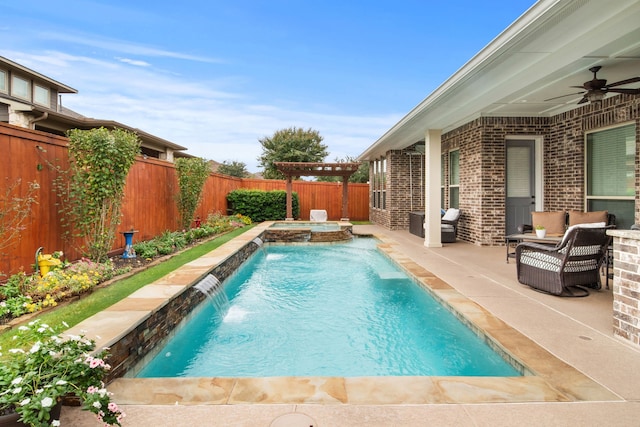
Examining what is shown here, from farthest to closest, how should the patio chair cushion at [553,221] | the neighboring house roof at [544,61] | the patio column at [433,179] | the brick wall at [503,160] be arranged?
the patio column at [433,179] < the brick wall at [503,160] < the patio chair cushion at [553,221] < the neighboring house roof at [544,61]

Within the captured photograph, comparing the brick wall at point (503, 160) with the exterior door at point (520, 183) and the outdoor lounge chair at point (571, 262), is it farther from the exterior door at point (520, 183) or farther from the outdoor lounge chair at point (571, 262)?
the outdoor lounge chair at point (571, 262)

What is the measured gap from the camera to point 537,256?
4691 millimetres

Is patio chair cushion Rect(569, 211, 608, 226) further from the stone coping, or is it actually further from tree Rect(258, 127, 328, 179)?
tree Rect(258, 127, 328, 179)

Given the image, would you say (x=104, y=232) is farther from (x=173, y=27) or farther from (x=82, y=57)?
(x=82, y=57)

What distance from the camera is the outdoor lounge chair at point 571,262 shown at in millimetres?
4301

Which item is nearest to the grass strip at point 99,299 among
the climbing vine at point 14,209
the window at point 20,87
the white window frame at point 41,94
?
the climbing vine at point 14,209

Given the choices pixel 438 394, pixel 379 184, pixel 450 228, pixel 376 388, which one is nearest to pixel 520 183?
pixel 450 228

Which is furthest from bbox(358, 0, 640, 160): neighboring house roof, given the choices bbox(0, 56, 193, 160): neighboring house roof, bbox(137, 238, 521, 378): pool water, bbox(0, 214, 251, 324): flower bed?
bbox(0, 56, 193, 160): neighboring house roof

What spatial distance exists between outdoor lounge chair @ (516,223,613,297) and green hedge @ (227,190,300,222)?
12143 millimetres

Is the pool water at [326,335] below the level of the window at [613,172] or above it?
below

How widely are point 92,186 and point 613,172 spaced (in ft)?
27.0

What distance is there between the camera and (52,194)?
4.90 meters

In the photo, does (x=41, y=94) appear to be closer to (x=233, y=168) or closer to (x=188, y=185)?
(x=188, y=185)

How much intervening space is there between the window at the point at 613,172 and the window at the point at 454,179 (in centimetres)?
320
